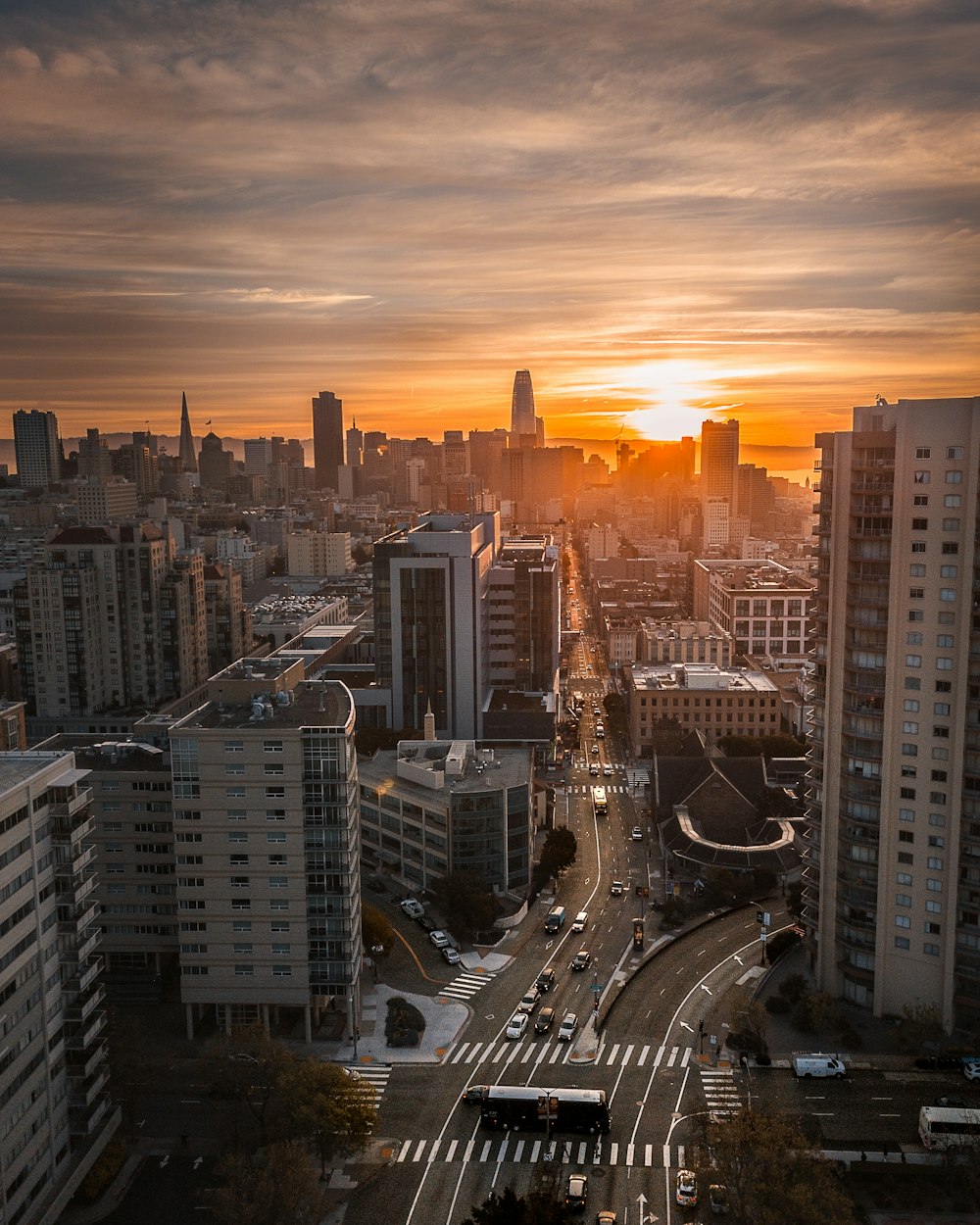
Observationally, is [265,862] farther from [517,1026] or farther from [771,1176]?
[771,1176]

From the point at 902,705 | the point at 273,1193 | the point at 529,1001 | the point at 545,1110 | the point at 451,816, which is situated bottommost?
the point at 529,1001

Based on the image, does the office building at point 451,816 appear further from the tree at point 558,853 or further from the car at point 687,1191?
the car at point 687,1191

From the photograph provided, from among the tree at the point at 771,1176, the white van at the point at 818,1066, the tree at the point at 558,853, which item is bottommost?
the white van at the point at 818,1066

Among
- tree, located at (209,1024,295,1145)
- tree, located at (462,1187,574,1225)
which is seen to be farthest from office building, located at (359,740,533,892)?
tree, located at (462,1187,574,1225)

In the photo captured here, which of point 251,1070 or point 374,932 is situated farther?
point 374,932

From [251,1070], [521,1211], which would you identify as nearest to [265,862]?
[251,1070]

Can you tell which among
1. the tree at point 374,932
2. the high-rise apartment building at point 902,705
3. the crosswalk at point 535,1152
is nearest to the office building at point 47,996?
the crosswalk at point 535,1152

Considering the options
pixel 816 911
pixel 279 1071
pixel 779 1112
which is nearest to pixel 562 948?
pixel 816 911

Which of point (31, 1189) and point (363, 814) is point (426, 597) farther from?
point (31, 1189)

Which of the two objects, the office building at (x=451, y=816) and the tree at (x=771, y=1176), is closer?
the tree at (x=771, y=1176)
